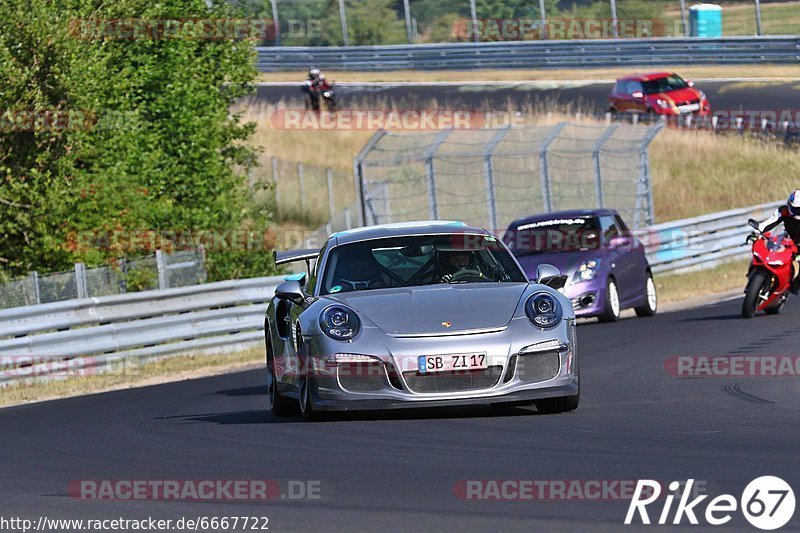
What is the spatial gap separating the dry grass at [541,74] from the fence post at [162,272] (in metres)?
29.4

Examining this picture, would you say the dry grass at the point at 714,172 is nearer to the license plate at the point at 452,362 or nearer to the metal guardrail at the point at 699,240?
the metal guardrail at the point at 699,240

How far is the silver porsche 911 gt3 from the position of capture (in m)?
9.41

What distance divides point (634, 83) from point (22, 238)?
24.2m

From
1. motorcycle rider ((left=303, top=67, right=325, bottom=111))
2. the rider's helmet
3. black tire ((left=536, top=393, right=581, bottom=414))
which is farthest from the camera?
motorcycle rider ((left=303, top=67, right=325, bottom=111))

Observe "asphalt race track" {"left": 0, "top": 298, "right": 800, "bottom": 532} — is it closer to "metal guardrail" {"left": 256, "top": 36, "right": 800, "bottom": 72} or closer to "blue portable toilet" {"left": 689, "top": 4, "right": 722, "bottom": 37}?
"metal guardrail" {"left": 256, "top": 36, "right": 800, "bottom": 72}

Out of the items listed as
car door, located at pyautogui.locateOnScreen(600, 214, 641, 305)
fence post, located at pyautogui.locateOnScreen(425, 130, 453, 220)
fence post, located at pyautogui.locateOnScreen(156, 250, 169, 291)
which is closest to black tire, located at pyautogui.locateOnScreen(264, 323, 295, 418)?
fence post, located at pyautogui.locateOnScreen(156, 250, 169, 291)

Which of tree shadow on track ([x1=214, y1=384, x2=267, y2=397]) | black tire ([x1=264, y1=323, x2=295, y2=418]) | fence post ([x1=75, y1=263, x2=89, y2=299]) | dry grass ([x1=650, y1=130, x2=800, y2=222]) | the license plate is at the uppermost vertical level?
the license plate


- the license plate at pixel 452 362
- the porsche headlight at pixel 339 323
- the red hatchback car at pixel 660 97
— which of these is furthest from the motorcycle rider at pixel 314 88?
the license plate at pixel 452 362

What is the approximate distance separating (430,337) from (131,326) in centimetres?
1050

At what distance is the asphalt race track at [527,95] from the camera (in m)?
44.5

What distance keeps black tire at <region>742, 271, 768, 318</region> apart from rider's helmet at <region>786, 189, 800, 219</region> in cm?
83

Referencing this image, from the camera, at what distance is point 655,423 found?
9203 millimetres

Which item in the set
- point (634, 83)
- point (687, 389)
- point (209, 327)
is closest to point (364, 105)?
point (634, 83)

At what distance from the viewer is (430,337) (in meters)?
9.38
